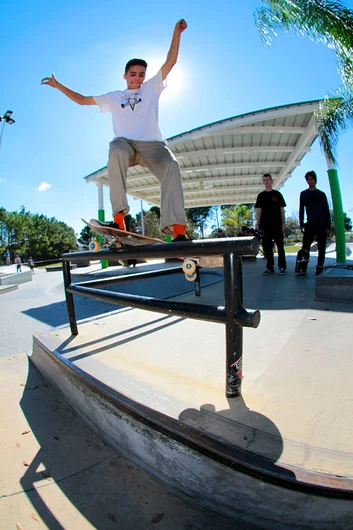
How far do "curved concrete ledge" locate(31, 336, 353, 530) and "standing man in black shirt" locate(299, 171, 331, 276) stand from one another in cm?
433

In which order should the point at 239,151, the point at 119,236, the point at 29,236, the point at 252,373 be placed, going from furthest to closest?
the point at 29,236
the point at 239,151
the point at 119,236
the point at 252,373

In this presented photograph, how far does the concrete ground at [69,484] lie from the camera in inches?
41.8

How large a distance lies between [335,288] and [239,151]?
26.7 feet

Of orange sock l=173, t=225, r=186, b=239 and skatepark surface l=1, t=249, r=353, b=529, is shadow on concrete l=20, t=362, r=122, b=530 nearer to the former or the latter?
skatepark surface l=1, t=249, r=353, b=529

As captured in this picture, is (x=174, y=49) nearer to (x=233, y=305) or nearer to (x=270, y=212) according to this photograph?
(x=233, y=305)

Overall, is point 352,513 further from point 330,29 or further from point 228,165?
point 228,165

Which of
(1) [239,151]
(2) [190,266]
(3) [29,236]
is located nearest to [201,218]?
(3) [29,236]

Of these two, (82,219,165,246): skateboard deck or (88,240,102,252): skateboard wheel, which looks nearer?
(82,219,165,246): skateboard deck

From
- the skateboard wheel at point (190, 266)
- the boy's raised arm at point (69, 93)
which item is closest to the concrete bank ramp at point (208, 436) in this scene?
the skateboard wheel at point (190, 266)

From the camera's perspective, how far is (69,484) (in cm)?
126

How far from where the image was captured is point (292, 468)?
0.90m

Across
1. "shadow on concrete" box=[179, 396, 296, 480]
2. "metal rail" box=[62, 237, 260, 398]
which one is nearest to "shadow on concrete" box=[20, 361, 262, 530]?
"shadow on concrete" box=[179, 396, 296, 480]

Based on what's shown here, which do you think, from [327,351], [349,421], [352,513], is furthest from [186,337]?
[352,513]

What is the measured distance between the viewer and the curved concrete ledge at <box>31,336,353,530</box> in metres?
0.86
